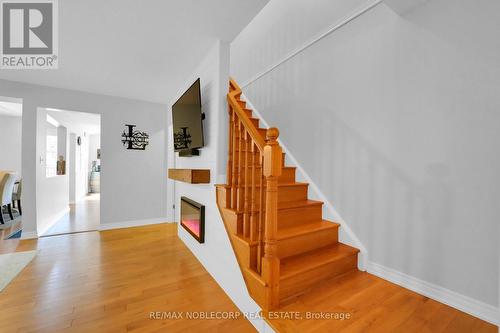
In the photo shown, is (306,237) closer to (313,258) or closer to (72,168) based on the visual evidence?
(313,258)

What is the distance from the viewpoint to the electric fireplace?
2.38 m

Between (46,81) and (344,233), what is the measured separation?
4.69 metres

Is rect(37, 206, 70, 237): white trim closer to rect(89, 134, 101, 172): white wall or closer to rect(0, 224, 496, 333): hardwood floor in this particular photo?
rect(0, 224, 496, 333): hardwood floor

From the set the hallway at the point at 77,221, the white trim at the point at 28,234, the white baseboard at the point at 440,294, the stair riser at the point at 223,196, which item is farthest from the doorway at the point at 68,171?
the white baseboard at the point at 440,294

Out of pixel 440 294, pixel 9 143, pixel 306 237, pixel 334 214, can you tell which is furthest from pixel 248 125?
pixel 9 143

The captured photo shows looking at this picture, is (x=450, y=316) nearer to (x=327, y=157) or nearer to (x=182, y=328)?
(x=327, y=157)

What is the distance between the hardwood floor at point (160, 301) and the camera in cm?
135

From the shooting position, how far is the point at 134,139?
407 centimetres

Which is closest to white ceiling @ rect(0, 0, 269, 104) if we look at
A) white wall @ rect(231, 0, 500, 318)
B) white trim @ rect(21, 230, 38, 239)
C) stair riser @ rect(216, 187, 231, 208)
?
white wall @ rect(231, 0, 500, 318)

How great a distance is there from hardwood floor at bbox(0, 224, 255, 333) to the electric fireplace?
0.33 metres

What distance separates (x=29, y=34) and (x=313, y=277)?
3.49 meters

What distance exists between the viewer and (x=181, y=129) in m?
2.86

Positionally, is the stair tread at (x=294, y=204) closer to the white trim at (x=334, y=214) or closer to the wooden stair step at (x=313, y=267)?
the white trim at (x=334, y=214)

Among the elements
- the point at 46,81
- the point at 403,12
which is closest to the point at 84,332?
the point at 403,12
